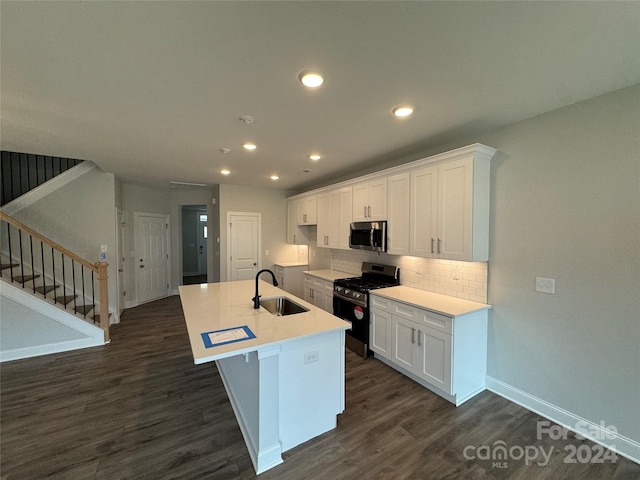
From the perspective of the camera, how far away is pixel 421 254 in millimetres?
2969

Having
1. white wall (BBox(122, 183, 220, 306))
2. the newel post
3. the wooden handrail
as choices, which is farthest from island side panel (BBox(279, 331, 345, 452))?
white wall (BBox(122, 183, 220, 306))

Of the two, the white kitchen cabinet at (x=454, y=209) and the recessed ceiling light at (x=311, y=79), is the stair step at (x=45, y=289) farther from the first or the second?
the white kitchen cabinet at (x=454, y=209)

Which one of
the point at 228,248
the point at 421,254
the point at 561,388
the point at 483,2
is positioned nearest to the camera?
the point at 483,2

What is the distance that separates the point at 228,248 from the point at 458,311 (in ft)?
14.8

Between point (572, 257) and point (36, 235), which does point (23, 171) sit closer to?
point (36, 235)

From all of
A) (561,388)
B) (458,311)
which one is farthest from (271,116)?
(561,388)

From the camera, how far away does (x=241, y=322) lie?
211 centimetres

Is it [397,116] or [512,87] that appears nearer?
[512,87]

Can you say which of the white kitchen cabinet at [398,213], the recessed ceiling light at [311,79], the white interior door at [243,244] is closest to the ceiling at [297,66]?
the recessed ceiling light at [311,79]

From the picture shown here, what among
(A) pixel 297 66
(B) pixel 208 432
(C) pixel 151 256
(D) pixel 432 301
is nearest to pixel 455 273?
(D) pixel 432 301

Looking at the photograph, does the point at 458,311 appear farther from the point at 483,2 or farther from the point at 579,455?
the point at 483,2

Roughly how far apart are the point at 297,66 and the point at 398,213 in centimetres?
215

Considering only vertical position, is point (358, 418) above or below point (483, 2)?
below

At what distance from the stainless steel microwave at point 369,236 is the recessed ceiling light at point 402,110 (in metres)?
1.49
